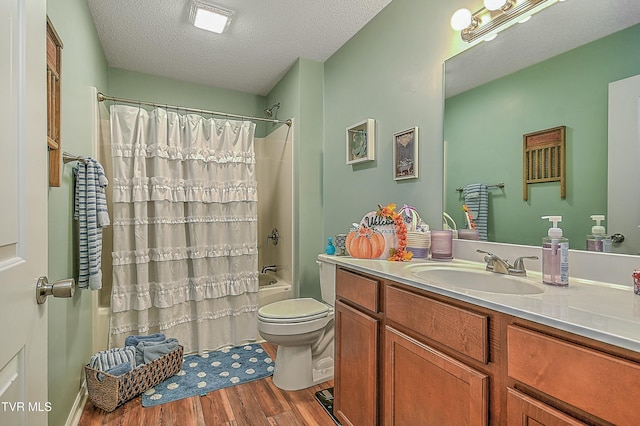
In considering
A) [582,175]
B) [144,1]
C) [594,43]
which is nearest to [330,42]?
[144,1]

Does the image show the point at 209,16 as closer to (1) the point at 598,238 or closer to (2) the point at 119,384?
(2) the point at 119,384

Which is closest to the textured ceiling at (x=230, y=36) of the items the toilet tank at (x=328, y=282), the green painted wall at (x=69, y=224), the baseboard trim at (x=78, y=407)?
the green painted wall at (x=69, y=224)

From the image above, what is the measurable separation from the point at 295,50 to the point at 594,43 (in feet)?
6.52

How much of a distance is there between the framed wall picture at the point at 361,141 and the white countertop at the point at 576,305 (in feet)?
3.78

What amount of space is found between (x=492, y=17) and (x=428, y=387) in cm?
158

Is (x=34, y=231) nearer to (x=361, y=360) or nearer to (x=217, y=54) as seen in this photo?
(x=361, y=360)

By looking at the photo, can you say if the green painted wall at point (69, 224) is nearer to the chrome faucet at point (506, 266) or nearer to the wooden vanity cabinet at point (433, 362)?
the wooden vanity cabinet at point (433, 362)

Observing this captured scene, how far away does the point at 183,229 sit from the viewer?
98.6 inches

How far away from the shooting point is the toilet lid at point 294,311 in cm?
194

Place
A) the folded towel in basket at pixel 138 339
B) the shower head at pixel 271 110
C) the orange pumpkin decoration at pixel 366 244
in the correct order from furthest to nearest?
1. the shower head at pixel 271 110
2. the folded towel in basket at pixel 138 339
3. the orange pumpkin decoration at pixel 366 244

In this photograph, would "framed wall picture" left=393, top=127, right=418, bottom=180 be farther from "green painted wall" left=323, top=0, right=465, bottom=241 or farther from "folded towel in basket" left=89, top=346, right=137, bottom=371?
"folded towel in basket" left=89, top=346, right=137, bottom=371

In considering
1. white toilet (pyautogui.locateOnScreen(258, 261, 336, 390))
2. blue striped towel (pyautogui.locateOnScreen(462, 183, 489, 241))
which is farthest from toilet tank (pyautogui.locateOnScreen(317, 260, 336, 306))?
blue striped towel (pyautogui.locateOnScreen(462, 183, 489, 241))

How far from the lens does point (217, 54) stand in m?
2.64

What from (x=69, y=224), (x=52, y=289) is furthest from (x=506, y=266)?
(x=69, y=224)
